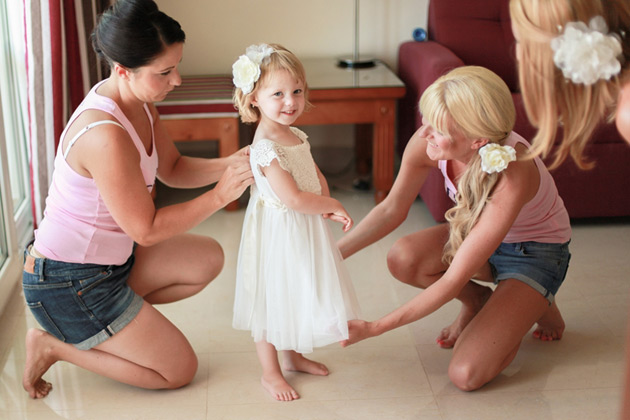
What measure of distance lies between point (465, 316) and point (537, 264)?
31 centimetres

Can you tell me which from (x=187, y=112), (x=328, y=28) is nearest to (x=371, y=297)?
(x=187, y=112)

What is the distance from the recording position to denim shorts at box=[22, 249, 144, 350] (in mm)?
2059

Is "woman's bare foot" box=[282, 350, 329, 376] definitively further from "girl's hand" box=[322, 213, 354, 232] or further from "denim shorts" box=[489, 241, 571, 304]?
"denim shorts" box=[489, 241, 571, 304]

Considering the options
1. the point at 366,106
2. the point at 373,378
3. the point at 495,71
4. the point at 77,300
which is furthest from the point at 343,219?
the point at 495,71

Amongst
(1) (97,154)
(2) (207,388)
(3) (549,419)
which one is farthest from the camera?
(2) (207,388)

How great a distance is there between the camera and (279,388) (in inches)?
85.1

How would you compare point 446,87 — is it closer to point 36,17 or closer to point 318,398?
point 318,398

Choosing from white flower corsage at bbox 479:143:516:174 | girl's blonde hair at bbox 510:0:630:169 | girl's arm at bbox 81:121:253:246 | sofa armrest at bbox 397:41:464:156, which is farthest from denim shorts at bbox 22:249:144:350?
sofa armrest at bbox 397:41:464:156

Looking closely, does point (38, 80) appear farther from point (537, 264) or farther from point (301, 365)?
point (537, 264)

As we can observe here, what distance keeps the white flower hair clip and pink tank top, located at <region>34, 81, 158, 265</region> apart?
31cm

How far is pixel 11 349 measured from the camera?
243 cm

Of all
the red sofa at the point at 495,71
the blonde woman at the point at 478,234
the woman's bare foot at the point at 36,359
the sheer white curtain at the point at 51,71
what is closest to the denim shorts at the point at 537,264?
the blonde woman at the point at 478,234

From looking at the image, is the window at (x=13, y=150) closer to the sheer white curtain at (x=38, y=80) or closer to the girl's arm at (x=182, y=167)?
the sheer white curtain at (x=38, y=80)

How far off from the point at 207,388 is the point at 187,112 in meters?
1.55
